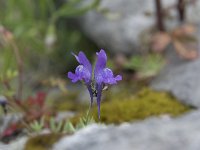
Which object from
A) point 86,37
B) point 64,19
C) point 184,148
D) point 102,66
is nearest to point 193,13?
point 86,37

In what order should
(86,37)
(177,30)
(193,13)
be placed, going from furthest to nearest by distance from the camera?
(86,37)
(193,13)
(177,30)

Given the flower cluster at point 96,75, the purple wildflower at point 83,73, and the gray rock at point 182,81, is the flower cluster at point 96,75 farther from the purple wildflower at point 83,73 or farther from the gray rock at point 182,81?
the gray rock at point 182,81

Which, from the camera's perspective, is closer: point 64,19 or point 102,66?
point 102,66

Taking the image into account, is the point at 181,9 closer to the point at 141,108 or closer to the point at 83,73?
the point at 141,108

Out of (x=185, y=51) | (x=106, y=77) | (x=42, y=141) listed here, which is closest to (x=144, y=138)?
(x=106, y=77)

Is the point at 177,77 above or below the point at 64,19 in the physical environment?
below

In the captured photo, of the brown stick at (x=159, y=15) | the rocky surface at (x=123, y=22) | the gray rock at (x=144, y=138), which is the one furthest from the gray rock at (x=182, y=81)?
the gray rock at (x=144, y=138)

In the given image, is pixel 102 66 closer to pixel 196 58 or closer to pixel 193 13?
pixel 196 58
